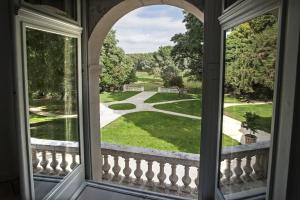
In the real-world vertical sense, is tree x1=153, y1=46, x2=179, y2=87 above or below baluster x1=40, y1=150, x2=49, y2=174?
above

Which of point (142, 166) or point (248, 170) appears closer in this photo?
point (248, 170)

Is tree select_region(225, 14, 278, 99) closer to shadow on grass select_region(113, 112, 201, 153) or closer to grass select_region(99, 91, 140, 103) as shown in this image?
shadow on grass select_region(113, 112, 201, 153)

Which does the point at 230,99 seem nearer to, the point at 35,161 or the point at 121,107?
the point at 35,161

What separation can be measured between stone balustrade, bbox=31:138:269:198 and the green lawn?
3.97m

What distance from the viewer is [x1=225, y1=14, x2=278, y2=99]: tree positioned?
912 mm

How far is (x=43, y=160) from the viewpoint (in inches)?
65.2

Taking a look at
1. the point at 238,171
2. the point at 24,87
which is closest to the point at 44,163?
the point at 24,87

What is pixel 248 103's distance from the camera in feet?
3.92

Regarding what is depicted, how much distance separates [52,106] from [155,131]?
5379mm

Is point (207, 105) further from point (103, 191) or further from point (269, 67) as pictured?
point (103, 191)

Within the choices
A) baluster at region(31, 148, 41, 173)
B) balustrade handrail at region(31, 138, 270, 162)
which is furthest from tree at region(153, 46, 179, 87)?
baluster at region(31, 148, 41, 173)

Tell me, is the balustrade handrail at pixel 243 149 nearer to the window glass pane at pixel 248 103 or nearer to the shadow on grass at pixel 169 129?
the window glass pane at pixel 248 103
